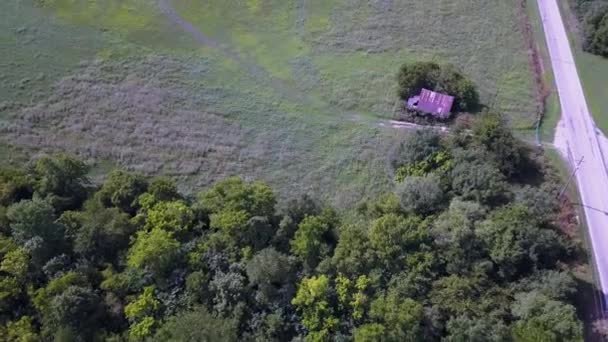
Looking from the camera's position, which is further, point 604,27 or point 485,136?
point 604,27

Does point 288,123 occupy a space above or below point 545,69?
below

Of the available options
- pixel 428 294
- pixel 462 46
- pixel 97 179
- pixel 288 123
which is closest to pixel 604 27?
pixel 462 46

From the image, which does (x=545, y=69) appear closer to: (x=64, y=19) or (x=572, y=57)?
(x=572, y=57)

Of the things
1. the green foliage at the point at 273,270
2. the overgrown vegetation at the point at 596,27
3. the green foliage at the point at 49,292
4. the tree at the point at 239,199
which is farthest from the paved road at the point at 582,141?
the green foliage at the point at 49,292

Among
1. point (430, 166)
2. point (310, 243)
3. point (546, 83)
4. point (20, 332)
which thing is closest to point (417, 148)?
point (430, 166)

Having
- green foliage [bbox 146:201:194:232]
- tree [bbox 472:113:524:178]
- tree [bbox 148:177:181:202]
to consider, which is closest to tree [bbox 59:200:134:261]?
green foliage [bbox 146:201:194:232]

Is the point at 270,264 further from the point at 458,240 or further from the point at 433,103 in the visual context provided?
the point at 433,103

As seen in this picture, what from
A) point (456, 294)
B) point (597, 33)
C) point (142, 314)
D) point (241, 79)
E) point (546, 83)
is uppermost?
point (597, 33)
